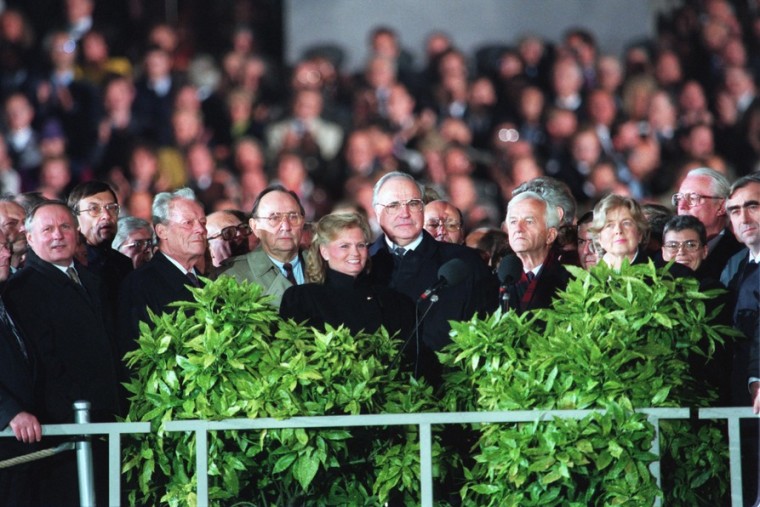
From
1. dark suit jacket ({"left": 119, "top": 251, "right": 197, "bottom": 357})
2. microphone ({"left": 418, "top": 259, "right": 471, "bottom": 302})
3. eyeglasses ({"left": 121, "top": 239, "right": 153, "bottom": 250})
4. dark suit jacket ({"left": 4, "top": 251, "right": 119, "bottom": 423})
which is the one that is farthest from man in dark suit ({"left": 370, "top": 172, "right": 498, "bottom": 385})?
dark suit jacket ({"left": 4, "top": 251, "right": 119, "bottom": 423})

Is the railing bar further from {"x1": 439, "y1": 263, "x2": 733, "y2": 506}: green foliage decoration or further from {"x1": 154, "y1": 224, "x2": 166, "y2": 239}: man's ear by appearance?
{"x1": 154, "y1": 224, "x2": 166, "y2": 239}: man's ear

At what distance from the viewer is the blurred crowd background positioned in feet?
38.8

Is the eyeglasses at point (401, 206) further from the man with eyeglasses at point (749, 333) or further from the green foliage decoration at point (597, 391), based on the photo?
the man with eyeglasses at point (749, 333)

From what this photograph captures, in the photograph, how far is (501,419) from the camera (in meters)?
4.73

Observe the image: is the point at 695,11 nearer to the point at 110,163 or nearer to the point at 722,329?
the point at 110,163

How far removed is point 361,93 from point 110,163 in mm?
2400

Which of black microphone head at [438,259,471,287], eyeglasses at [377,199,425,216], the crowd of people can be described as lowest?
black microphone head at [438,259,471,287]

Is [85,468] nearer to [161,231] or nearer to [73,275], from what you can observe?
[73,275]

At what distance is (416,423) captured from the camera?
482cm

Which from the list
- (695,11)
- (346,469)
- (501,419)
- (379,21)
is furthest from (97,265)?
(695,11)

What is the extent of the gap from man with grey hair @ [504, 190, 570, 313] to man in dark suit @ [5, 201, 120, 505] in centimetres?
177

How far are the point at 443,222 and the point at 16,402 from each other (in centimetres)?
270

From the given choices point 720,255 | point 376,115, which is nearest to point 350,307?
point 720,255

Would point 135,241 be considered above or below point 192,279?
above
